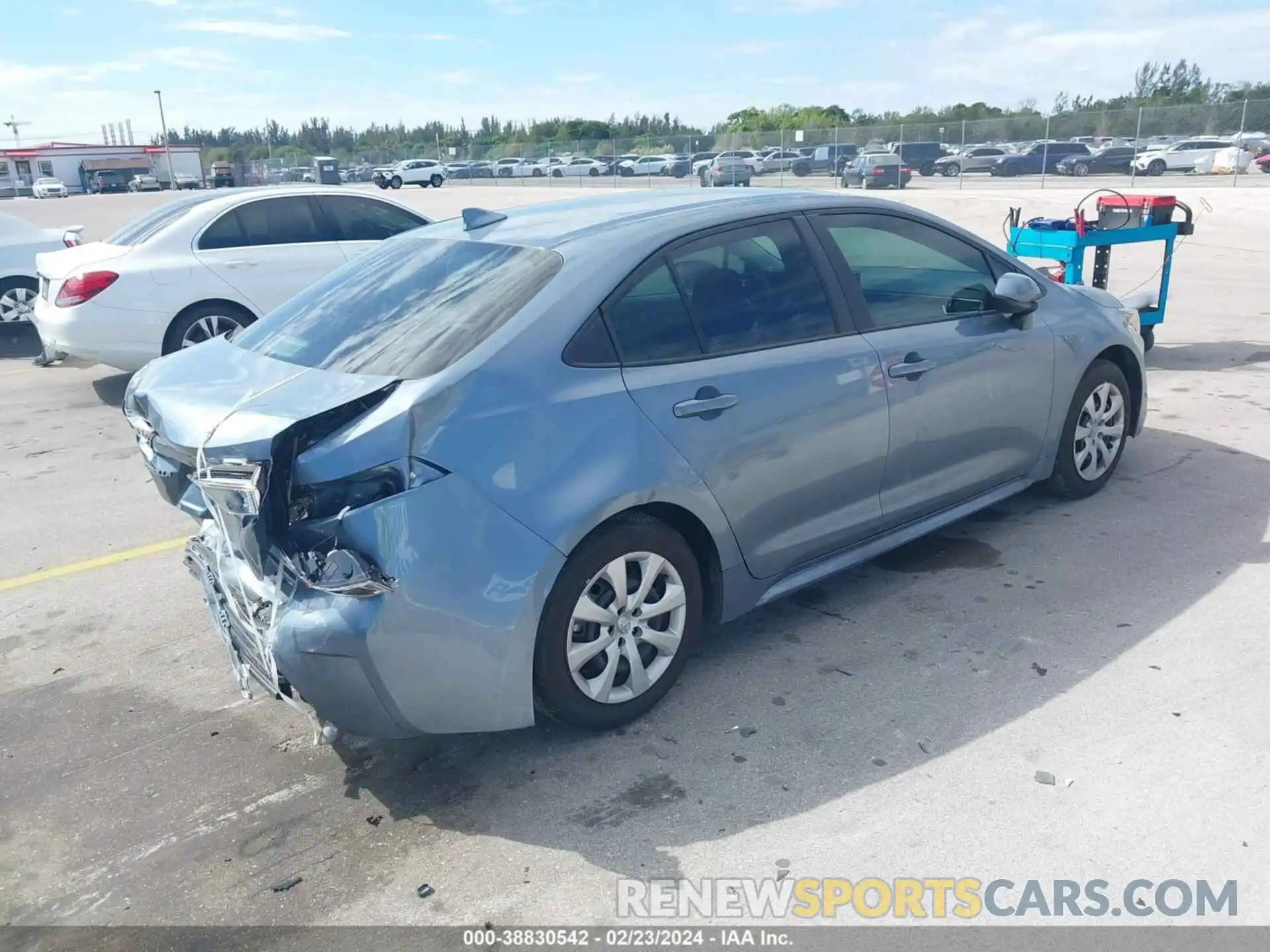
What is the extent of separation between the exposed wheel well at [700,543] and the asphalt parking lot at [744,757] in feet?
0.98

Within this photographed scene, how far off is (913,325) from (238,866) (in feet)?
10.5

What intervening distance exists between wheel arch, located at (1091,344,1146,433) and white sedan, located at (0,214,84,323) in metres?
10.4

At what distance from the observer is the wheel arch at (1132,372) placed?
5453 mm

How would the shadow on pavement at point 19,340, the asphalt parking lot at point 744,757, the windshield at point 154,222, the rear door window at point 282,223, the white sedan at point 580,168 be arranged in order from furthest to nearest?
1. the white sedan at point 580,168
2. the shadow on pavement at point 19,340
3. the rear door window at point 282,223
4. the windshield at point 154,222
5. the asphalt parking lot at point 744,757

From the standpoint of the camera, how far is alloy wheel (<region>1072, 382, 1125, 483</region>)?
5.35 metres

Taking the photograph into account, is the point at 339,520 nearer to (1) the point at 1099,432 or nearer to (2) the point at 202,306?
(1) the point at 1099,432

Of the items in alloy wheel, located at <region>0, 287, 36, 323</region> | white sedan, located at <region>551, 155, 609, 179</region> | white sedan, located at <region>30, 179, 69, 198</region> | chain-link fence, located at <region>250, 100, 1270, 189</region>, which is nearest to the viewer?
alloy wheel, located at <region>0, 287, 36, 323</region>

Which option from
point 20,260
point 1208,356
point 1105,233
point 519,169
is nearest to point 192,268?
point 20,260

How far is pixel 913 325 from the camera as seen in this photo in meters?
4.40

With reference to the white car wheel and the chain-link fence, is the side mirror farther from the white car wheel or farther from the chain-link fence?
the chain-link fence

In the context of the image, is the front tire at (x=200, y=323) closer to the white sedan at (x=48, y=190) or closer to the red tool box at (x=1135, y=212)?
the red tool box at (x=1135, y=212)

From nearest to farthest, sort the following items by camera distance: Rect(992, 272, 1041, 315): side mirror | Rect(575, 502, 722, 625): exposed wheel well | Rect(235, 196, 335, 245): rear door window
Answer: Rect(575, 502, 722, 625): exposed wheel well → Rect(992, 272, 1041, 315): side mirror → Rect(235, 196, 335, 245): rear door window

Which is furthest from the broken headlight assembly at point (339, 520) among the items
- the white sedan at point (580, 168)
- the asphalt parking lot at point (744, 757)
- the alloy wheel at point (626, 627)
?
the white sedan at point (580, 168)

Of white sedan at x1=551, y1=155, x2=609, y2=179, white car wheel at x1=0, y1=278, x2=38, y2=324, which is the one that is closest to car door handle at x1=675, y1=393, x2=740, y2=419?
white car wheel at x1=0, y1=278, x2=38, y2=324
